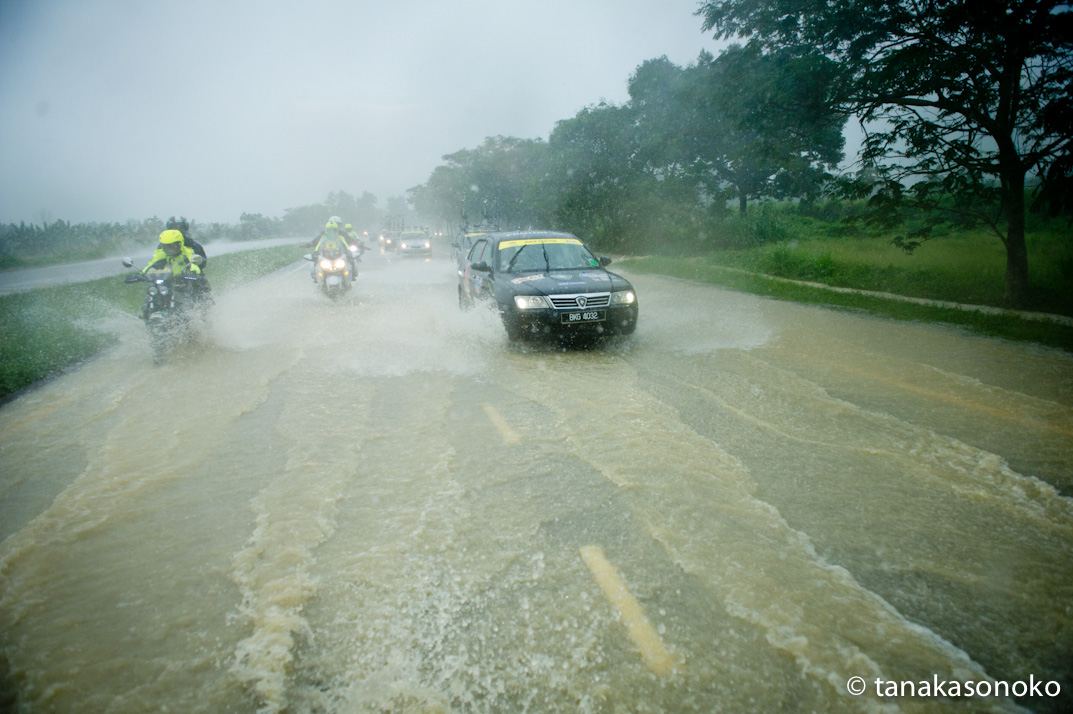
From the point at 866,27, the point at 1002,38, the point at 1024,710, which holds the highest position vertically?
the point at 866,27

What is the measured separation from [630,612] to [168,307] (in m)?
8.49

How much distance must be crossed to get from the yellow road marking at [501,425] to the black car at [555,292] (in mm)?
2393

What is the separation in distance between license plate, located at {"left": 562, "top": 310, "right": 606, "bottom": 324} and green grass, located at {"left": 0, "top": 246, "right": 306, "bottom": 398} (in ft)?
21.3

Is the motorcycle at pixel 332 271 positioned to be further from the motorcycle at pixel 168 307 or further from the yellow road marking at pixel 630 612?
the yellow road marking at pixel 630 612

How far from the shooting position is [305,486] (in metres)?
4.23

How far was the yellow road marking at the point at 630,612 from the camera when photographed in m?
2.49

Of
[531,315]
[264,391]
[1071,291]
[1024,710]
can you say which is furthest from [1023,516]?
[1071,291]

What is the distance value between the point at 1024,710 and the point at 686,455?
2.54m

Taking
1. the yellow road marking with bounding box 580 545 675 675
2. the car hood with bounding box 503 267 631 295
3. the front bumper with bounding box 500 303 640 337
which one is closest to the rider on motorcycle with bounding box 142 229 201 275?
the car hood with bounding box 503 267 631 295

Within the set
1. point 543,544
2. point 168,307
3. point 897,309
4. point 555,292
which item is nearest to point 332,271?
point 168,307

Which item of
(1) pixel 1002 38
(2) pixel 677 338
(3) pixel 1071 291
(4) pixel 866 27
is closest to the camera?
(2) pixel 677 338

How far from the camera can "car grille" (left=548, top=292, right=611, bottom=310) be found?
8117 mm

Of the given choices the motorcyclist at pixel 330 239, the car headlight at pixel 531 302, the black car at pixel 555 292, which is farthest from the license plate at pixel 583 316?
the motorcyclist at pixel 330 239

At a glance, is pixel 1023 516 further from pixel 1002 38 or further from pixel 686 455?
pixel 1002 38
